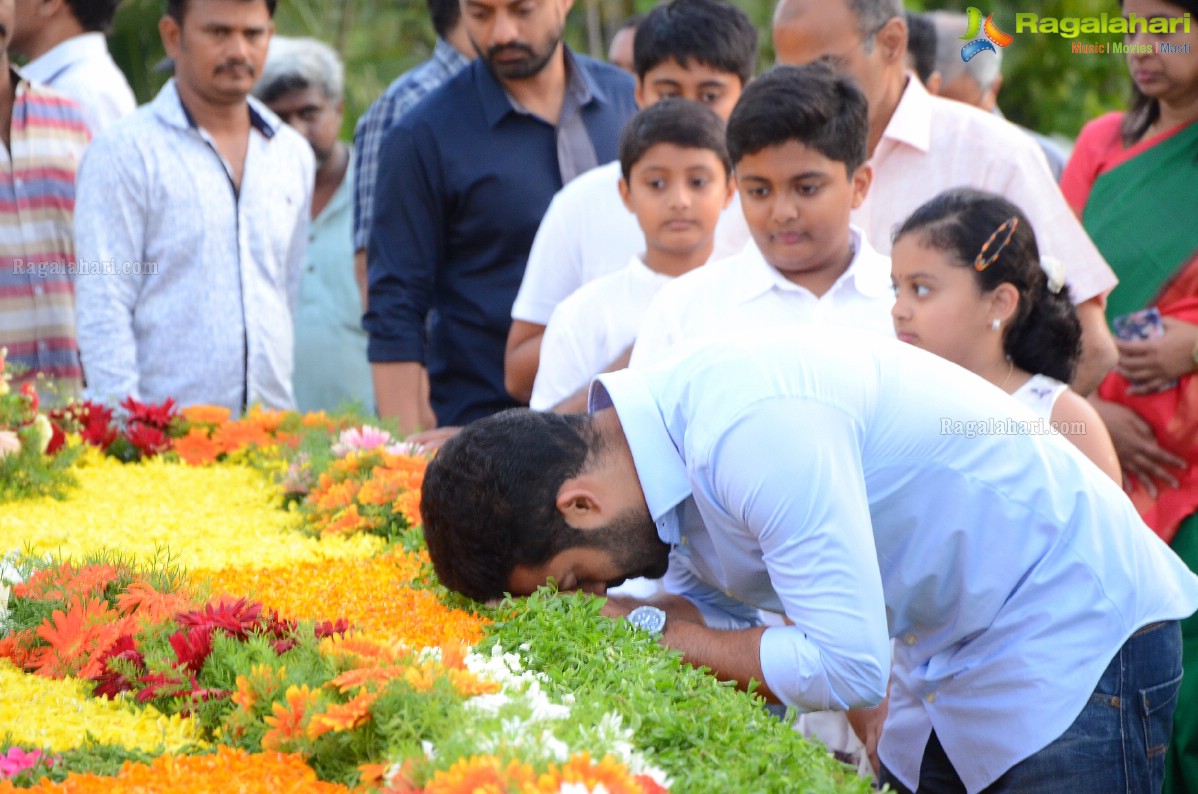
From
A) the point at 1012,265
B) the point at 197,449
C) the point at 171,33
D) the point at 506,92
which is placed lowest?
the point at 197,449

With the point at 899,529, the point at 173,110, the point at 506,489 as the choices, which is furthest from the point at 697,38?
the point at 506,489

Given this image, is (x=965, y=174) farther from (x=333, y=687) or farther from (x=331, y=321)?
(x=331, y=321)

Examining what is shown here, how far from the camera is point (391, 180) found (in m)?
4.93

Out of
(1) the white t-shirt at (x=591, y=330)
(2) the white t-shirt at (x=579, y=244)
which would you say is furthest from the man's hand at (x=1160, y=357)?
(2) the white t-shirt at (x=579, y=244)

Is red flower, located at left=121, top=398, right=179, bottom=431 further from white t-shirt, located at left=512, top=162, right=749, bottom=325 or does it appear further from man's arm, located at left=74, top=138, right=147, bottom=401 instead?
white t-shirt, located at left=512, top=162, right=749, bottom=325

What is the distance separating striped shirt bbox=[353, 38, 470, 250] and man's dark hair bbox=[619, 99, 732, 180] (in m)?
1.82

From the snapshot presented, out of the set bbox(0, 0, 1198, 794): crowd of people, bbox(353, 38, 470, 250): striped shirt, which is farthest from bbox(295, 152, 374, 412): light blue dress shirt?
bbox(353, 38, 470, 250): striped shirt

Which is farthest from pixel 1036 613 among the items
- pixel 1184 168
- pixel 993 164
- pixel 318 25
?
pixel 318 25

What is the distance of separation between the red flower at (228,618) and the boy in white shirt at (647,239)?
1.73 metres

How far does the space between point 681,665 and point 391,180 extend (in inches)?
121

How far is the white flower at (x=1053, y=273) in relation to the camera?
3.38 meters

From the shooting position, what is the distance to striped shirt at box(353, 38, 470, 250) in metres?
5.81

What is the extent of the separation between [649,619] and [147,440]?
2.28 meters

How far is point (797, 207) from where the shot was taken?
135 inches
